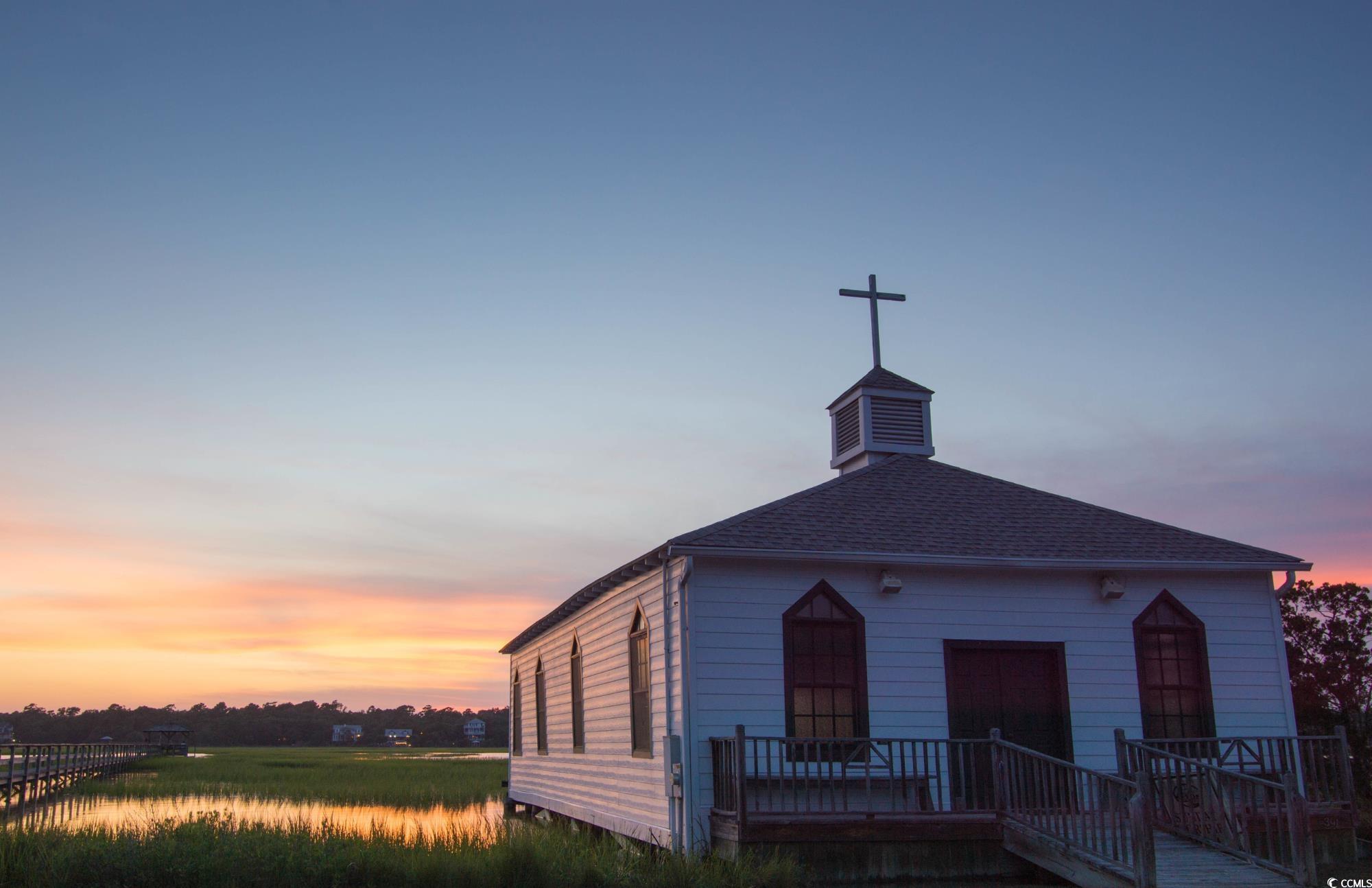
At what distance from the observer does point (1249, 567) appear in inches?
644

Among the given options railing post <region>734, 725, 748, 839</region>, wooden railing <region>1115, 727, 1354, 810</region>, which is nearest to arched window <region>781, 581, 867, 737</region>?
railing post <region>734, 725, 748, 839</region>

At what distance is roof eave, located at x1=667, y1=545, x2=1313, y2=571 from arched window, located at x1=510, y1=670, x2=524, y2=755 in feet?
50.8

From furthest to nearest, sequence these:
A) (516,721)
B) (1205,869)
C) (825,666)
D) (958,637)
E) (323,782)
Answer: (323,782) < (516,721) < (958,637) < (825,666) < (1205,869)

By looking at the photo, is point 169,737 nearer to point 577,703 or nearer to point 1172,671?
point 577,703

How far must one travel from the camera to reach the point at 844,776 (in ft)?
42.0

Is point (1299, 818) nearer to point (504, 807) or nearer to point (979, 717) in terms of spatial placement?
point (979, 717)

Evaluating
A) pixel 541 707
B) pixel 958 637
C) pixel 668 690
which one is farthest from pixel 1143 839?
pixel 541 707

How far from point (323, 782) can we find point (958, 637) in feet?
91.6

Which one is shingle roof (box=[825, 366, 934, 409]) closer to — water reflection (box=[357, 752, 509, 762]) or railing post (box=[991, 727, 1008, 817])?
railing post (box=[991, 727, 1008, 817])

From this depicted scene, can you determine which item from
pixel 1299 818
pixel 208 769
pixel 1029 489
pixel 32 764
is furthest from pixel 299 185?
pixel 208 769

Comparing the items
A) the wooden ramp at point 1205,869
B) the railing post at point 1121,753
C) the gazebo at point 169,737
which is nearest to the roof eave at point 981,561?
the railing post at point 1121,753

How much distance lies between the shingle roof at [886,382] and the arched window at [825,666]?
5.74 metres

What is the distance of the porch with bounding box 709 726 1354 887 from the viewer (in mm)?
11695

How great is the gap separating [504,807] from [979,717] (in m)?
17.4
